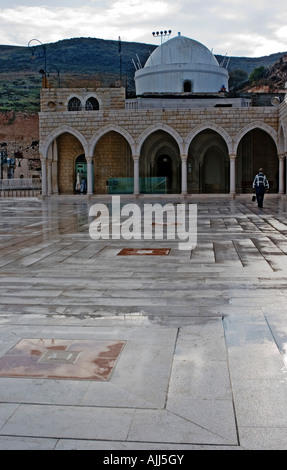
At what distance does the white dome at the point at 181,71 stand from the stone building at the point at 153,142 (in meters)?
0.78

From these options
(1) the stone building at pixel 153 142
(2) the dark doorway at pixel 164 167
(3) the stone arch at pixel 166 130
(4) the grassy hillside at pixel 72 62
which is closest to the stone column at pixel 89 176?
(1) the stone building at pixel 153 142

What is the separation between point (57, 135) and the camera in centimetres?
2902

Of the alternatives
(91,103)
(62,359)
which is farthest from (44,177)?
(62,359)

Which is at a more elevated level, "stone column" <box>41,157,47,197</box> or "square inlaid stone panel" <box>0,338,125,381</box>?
"stone column" <box>41,157,47,197</box>

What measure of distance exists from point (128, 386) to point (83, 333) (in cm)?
112

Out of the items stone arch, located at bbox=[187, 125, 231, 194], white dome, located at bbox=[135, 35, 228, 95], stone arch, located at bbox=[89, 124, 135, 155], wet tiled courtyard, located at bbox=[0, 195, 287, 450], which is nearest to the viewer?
wet tiled courtyard, located at bbox=[0, 195, 287, 450]

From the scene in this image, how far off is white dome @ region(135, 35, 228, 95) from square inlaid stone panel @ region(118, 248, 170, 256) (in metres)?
26.0

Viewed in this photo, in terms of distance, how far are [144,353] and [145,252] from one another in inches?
187

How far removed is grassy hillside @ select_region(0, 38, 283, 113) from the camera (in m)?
88.2

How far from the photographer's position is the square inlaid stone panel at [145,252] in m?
8.38

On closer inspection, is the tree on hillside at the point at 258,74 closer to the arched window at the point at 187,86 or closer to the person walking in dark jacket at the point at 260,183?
the arched window at the point at 187,86

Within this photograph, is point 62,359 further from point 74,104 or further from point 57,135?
point 74,104

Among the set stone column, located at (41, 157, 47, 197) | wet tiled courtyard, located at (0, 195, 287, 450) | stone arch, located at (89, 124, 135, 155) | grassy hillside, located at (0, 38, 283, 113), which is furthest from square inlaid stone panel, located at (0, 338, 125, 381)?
grassy hillside, located at (0, 38, 283, 113)

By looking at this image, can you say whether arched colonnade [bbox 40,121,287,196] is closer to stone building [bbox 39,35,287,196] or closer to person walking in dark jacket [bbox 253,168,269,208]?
stone building [bbox 39,35,287,196]
